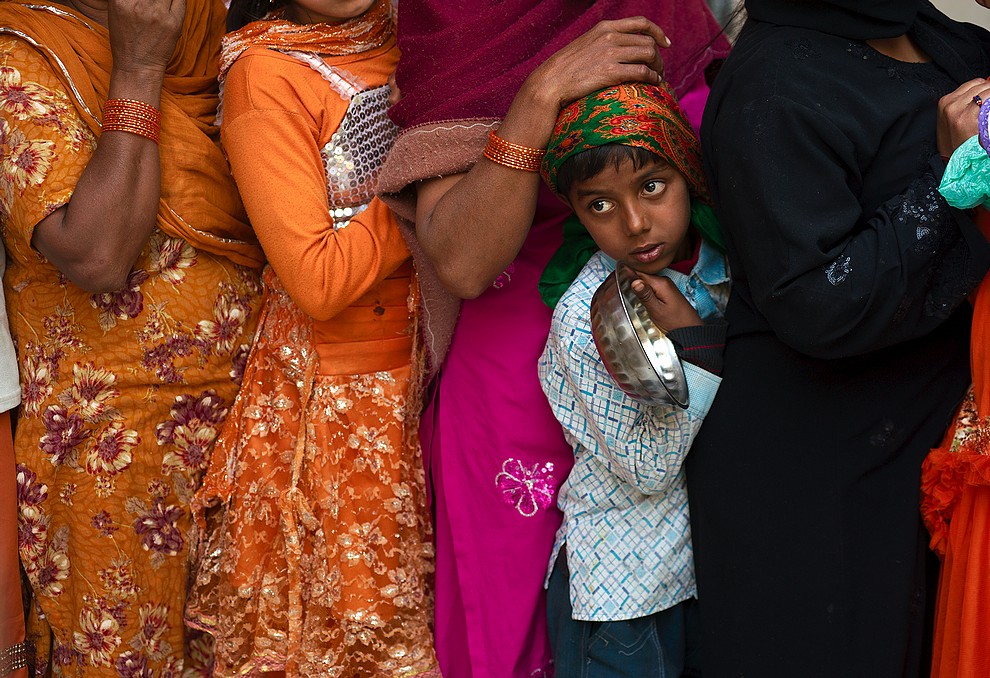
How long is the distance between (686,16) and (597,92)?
1.65 ft

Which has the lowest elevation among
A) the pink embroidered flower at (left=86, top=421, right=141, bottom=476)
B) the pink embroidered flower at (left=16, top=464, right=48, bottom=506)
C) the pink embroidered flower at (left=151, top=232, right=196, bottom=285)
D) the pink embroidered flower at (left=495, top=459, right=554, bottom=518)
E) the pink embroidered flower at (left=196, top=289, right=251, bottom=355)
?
the pink embroidered flower at (left=16, top=464, right=48, bottom=506)

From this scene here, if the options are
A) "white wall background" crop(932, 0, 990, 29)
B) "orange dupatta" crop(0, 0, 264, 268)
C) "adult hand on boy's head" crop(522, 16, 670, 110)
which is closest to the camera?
"adult hand on boy's head" crop(522, 16, 670, 110)

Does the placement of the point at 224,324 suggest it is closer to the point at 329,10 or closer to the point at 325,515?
the point at 325,515

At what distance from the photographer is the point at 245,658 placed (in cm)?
224

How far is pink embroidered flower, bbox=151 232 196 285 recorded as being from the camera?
2.25 metres

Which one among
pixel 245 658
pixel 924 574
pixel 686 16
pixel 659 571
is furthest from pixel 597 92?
pixel 245 658

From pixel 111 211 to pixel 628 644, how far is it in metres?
1.30

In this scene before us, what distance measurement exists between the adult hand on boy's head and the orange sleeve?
19.0 inches

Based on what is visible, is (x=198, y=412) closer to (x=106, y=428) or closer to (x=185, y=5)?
(x=106, y=428)

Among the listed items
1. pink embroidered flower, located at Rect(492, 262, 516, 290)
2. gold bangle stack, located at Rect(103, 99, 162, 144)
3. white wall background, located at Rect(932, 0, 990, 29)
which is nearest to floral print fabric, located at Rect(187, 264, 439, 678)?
pink embroidered flower, located at Rect(492, 262, 516, 290)

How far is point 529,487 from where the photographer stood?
2.10 m

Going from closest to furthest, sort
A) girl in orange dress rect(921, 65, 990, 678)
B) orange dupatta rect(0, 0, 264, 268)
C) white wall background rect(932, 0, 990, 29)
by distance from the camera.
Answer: girl in orange dress rect(921, 65, 990, 678)
orange dupatta rect(0, 0, 264, 268)
white wall background rect(932, 0, 990, 29)

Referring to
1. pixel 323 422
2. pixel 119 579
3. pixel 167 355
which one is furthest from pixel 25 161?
pixel 119 579

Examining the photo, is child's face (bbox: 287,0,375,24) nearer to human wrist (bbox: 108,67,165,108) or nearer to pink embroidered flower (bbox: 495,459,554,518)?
human wrist (bbox: 108,67,165,108)
